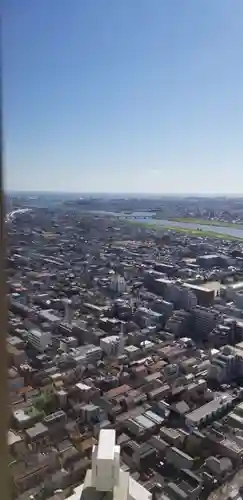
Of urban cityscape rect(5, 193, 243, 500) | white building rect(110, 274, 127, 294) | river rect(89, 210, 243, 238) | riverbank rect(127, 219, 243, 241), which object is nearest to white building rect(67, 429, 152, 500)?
urban cityscape rect(5, 193, 243, 500)

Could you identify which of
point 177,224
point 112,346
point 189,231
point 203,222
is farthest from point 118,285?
point 203,222

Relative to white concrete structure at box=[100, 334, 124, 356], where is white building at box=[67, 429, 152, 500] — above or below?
above

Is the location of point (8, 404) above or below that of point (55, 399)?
above

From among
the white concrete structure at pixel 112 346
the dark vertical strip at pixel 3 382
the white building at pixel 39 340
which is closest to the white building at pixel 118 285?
the white concrete structure at pixel 112 346

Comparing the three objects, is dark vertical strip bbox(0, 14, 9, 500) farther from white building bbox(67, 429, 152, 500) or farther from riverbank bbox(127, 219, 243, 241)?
riverbank bbox(127, 219, 243, 241)

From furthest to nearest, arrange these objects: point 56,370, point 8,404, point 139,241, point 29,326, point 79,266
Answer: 1. point 139,241
2. point 79,266
3. point 29,326
4. point 56,370
5. point 8,404

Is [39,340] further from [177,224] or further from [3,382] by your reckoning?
[177,224]

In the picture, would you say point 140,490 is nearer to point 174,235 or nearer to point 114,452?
point 114,452

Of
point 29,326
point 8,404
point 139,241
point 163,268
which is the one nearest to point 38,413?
point 29,326

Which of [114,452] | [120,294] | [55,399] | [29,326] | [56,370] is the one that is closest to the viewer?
[114,452]
